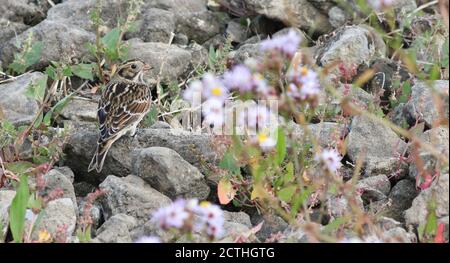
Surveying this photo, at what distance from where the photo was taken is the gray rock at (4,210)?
5.92 meters

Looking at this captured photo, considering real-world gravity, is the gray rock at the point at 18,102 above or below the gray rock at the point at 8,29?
above

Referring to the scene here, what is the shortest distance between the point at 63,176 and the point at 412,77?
2889 millimetres

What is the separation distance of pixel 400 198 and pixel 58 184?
6.71ft

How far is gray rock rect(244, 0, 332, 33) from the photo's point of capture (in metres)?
9.46

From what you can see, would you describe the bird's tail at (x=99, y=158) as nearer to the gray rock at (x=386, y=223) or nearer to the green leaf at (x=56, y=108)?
the green leaf at (x=56, y=108)

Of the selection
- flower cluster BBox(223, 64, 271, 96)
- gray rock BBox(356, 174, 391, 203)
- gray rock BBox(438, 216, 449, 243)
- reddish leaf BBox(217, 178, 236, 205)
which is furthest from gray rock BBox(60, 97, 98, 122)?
flower cluster BBox(223, 64, 271, 96)

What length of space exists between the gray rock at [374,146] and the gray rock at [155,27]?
100 inches

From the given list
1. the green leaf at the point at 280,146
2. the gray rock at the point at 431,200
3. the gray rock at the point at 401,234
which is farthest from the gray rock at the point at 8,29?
the gray rock at the point at 401,234

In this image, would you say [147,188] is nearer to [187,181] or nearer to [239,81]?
[187,181]

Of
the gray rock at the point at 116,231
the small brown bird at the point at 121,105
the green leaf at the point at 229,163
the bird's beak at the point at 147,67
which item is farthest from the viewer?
the bird's beak at the point at 147,67

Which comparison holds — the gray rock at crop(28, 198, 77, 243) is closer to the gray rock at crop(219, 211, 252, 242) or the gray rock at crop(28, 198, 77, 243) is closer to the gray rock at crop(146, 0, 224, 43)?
the gray rock at crop(219, 211, 252, 242)

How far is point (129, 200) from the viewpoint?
6.42 metres

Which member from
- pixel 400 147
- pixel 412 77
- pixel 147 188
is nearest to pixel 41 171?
pixel 147 188

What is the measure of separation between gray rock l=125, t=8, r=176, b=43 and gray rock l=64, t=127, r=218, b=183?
73.3 inches
